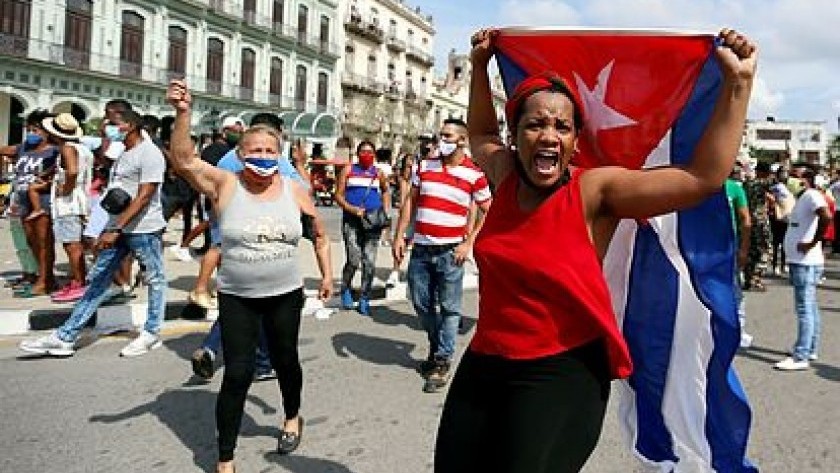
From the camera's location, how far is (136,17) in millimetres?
33406

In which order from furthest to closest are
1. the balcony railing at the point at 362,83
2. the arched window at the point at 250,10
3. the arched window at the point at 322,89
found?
1. the balcony railing at the point at 362,83
2. the arched window at the point at 322,89
3. the arched window at the point at 250,10

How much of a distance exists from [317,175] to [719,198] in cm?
2734

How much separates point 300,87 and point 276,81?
2398 mm

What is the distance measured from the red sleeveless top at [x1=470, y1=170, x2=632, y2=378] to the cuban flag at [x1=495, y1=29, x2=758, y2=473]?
0.61 meters

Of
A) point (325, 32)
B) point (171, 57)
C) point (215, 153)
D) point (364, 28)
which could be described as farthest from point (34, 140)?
point (364, 28)

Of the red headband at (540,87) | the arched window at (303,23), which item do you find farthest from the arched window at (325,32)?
the red headband at (540,87)

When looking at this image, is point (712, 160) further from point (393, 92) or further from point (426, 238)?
point (393, 92)

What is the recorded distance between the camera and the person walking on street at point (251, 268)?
3457 millimetres

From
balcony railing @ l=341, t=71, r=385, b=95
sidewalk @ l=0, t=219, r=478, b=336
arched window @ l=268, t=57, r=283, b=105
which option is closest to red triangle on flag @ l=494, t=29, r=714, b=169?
sidewalk @ l=0, t=219, r=478, b=336

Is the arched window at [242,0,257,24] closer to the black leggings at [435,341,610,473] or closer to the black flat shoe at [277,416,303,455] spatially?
the black flat shoe at [277,416,303,455]

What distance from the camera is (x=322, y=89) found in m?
48.2

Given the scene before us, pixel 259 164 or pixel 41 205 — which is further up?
pixel 259 164

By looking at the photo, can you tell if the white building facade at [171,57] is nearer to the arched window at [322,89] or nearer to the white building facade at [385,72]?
the arched window at [322,89]

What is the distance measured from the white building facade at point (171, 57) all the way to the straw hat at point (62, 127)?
14078 mm
